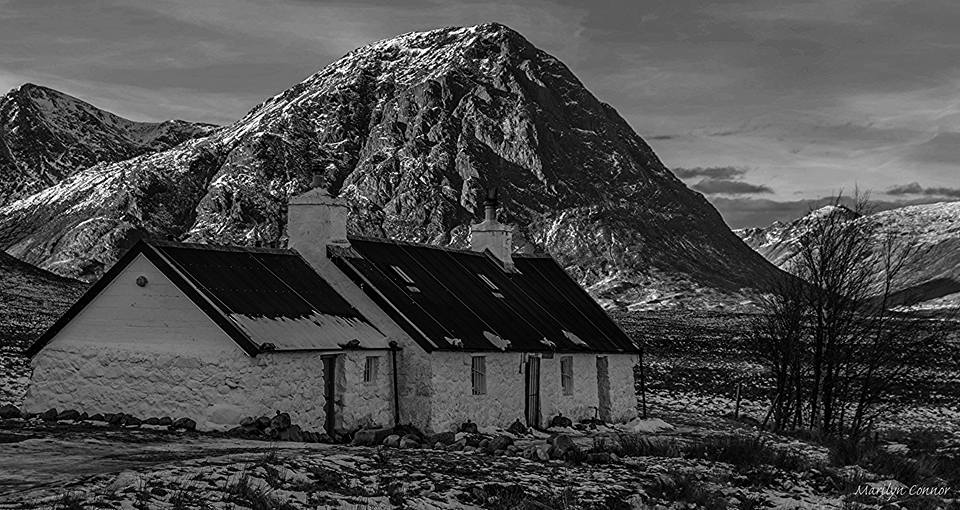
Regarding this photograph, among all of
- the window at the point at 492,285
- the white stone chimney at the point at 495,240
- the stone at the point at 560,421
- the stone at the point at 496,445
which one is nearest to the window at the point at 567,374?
the stone at the point at 560,421

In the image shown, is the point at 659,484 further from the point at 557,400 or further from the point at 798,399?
the point at 798,399

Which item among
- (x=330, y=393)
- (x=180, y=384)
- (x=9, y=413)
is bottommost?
(x=9, y=413)

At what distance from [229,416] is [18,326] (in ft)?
194

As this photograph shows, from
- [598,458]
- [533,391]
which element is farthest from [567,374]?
[598,458]

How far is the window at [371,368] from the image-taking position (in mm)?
29922

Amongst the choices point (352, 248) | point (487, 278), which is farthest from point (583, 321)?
point (352, 248)

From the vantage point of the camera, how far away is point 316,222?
3269 cm

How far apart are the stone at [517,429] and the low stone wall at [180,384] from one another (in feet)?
20.6

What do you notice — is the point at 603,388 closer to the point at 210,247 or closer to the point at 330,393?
the point at 330,393

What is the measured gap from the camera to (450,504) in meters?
17.8

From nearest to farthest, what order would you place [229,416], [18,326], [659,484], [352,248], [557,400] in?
[659,484]
[229,416]
[352,248]
[557,400]
[18,326]

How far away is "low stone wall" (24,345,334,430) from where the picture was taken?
25.9 m

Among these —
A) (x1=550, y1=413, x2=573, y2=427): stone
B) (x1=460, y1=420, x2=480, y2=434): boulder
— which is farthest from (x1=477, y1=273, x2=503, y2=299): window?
(x1=460, y1=420, x2=480, y2=434): boulder

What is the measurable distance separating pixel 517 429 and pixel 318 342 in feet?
22.8
